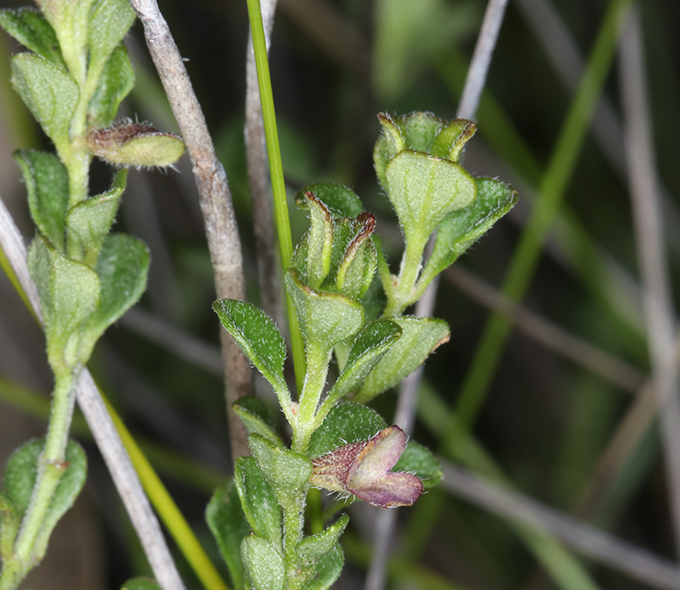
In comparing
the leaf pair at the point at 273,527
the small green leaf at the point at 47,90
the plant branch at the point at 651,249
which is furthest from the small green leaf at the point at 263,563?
the plant branch at the point at 651,249

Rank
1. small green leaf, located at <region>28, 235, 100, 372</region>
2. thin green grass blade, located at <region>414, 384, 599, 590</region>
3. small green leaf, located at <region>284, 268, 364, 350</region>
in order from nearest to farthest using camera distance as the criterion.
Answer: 1. small green leaf, located at <region>284, 268, 364, 350</region>
2. small green leaf, located at <region>28, 235, 100, 372</region>
3. thin green grass blade, located at <region>414, 384, 599, 590</region>

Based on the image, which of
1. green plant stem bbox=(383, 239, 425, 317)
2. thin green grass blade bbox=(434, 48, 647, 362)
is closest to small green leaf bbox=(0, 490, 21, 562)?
green plant stem bbox=(383, 239, 425, 317)

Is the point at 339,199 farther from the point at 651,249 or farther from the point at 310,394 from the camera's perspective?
the point at 651,249

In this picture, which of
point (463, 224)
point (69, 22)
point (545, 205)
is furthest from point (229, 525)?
point (545, 205)

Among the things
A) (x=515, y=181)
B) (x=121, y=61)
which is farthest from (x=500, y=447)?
(x=121, y=61)

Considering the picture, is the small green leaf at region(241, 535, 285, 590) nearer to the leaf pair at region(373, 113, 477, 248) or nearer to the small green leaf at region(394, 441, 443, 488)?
the small green leaf at region(394, 441, 443, 488)

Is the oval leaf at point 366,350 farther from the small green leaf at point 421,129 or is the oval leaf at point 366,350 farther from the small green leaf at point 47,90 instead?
the small green leaf at point 47,90

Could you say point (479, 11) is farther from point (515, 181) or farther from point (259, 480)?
point (259, 480)
